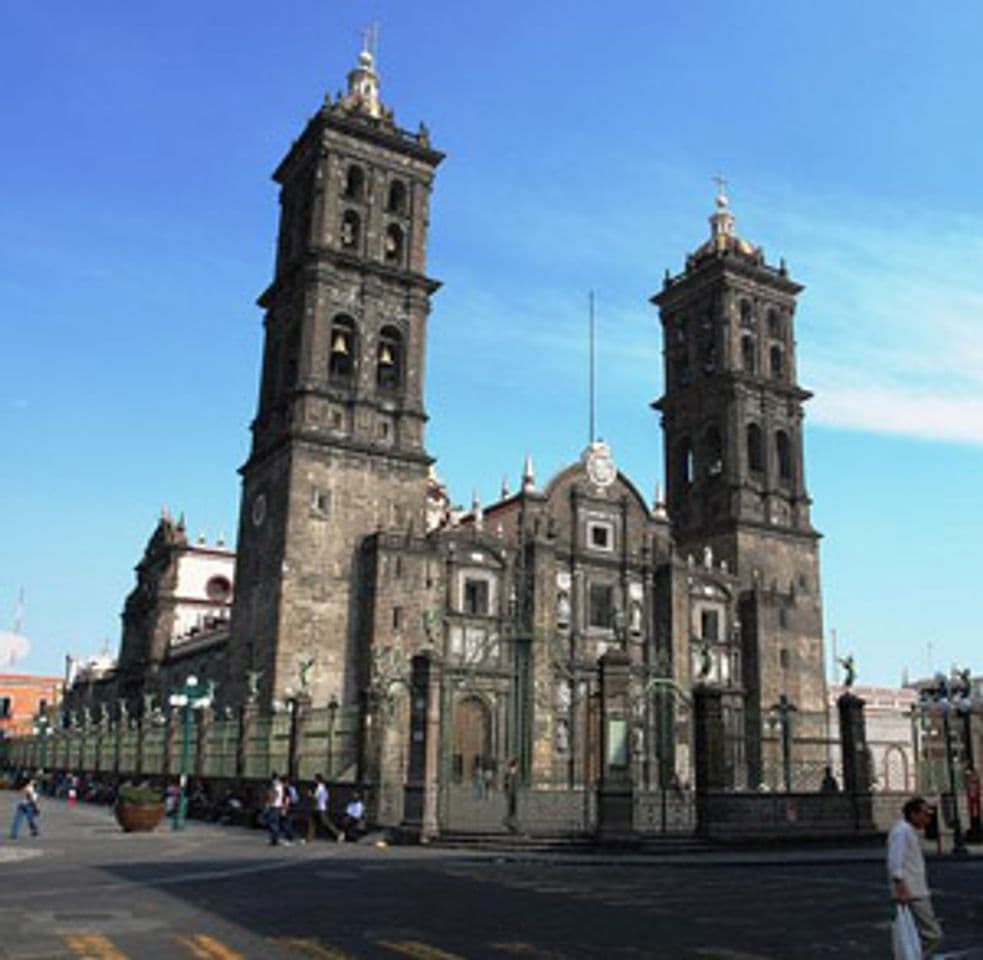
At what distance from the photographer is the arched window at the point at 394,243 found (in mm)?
48438

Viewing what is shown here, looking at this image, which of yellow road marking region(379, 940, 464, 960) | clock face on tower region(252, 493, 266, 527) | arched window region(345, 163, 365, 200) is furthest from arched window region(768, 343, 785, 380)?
yellow road marking region(379, 940, 464, 960)

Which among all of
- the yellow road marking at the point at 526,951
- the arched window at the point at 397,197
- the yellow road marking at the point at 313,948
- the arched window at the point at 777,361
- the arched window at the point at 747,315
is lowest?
the yellow road marking at the point at 526,951

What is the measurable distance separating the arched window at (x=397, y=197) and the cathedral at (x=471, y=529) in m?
0.11

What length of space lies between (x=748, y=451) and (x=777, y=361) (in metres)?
6.44

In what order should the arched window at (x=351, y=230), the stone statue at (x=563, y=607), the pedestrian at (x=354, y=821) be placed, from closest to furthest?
the pedestrian at (x=354, y=821)
the stone statue at (x=563, y=607)
the arched window at (x=351, y=230)

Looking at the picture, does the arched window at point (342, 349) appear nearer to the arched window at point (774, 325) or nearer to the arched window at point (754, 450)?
the arched window at point (754, 450)

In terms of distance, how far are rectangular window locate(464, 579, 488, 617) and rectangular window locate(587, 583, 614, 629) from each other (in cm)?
551

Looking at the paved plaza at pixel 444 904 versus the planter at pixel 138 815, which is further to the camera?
the planter at pixel 138 815

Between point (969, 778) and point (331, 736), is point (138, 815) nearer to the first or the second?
point (331, 736)

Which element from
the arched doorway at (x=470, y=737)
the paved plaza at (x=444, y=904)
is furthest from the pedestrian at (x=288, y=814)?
the arched doorway at (x=470, y=737)

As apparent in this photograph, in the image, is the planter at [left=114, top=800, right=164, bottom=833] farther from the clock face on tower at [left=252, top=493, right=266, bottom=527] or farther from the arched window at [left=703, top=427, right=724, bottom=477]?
the arched window at [left=703, top=427, right=724, bottom=477]

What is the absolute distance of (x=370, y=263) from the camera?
153 feet

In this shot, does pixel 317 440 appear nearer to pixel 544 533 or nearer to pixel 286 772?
pixel 544 533

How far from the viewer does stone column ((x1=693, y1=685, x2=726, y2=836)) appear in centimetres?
2347
